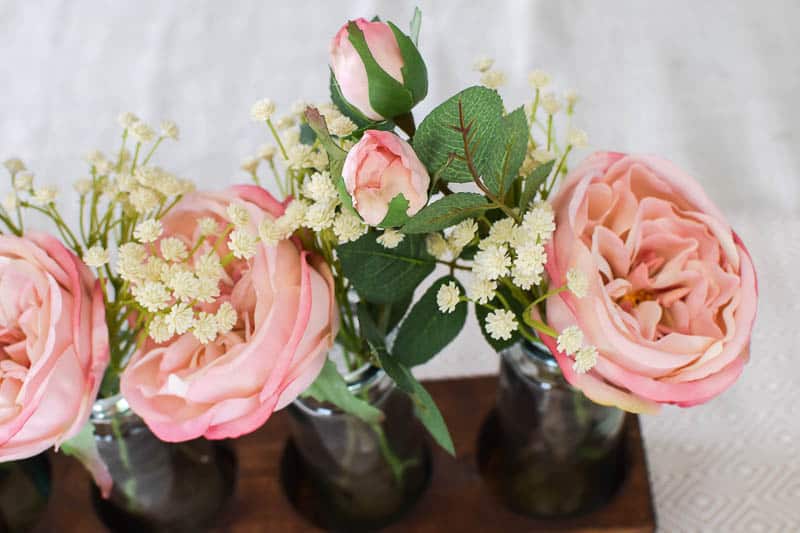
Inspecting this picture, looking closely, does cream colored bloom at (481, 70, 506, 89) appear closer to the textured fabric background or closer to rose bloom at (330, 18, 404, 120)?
rose bloom at (330, 18, 404, 120)

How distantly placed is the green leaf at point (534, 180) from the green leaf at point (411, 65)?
0.05 m

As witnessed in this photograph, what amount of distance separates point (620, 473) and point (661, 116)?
393 mm

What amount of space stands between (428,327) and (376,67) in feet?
0.37

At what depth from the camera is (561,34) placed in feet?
2.62

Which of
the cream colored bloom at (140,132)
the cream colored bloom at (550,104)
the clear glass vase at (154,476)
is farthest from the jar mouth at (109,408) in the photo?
the cream colored bloom at (550,104)

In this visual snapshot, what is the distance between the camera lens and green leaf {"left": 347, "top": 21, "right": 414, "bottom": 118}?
254mm

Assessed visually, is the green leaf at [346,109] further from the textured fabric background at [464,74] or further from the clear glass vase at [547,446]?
the textured fabric background at [464,74]

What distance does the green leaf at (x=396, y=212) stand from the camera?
238 millimetres

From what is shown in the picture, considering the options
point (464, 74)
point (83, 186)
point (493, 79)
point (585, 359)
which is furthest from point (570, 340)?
point (464, 74)

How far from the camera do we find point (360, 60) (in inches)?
10.0

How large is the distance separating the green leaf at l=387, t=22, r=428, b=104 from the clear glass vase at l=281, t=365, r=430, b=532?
14 centimetres

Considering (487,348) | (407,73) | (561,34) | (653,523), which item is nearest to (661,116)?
(561,34)

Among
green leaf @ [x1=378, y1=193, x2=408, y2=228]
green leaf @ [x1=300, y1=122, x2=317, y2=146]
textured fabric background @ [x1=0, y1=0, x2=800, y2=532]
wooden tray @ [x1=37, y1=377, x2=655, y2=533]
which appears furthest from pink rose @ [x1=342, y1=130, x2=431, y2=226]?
textured fabric background @ [x1=0, y1=0, x2=800, y2=532]

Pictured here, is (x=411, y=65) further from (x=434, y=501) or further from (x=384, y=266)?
(x=434, y=501)
